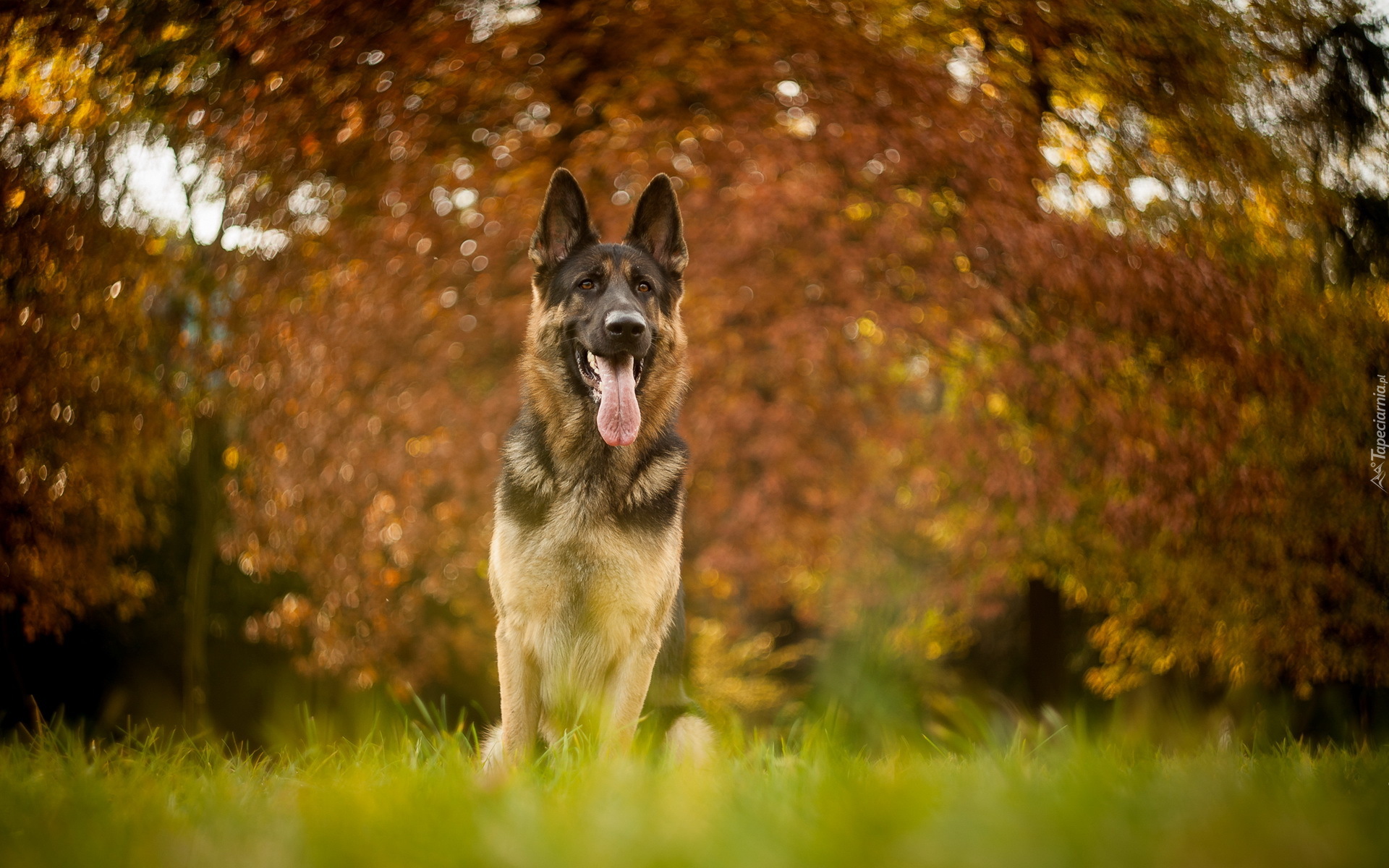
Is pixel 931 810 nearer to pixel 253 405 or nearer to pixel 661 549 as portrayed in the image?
pixel 661 549

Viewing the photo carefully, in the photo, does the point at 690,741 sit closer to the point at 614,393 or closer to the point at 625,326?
the point at 614,393

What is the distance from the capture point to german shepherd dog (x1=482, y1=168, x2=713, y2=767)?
11.9 ft

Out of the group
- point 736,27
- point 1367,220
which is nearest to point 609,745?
point 736,27

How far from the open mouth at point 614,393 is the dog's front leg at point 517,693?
98cm

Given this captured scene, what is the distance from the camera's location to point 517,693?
3650 mm

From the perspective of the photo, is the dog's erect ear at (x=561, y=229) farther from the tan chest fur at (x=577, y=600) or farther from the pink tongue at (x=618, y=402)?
the tan chest fur at (x=577, y=600)

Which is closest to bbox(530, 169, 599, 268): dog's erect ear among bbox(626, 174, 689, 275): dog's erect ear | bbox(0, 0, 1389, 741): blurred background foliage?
bbox(626, 174, 689, 275): dog's erect ear

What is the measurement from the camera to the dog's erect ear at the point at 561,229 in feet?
13.7

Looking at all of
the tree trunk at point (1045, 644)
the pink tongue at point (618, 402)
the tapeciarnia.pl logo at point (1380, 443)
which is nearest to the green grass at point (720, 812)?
the pink tongue at point (618, 402)

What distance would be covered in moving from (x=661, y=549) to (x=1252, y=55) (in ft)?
19.0

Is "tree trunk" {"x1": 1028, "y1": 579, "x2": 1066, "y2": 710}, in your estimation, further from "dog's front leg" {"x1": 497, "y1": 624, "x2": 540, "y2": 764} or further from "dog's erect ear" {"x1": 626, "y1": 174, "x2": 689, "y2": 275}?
"dog's front leg" {"x1": 497, "y1": 624, "x2": 540, "y2": 764}

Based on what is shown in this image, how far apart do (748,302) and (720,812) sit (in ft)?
22.0

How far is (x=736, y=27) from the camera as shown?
6.91 metres

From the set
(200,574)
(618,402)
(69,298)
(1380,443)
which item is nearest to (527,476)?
(618,402)
